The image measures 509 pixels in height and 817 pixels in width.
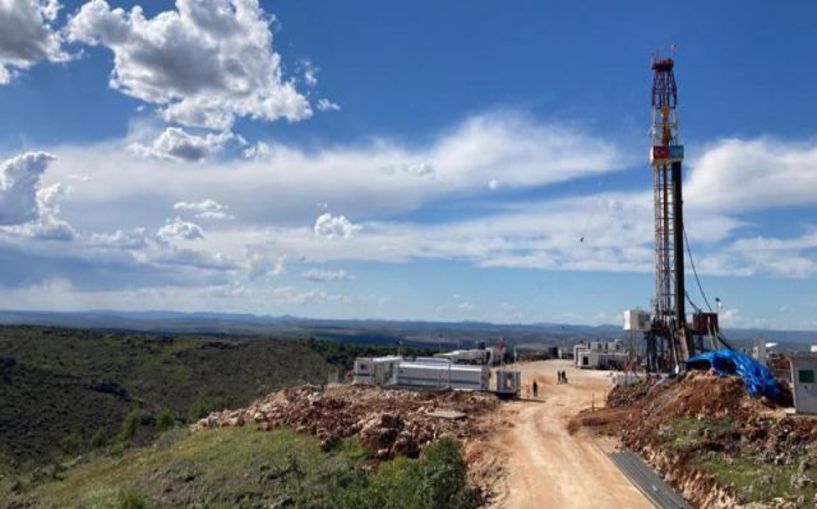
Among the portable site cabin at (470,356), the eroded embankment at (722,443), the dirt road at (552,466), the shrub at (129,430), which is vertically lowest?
the shrub at (129,430)

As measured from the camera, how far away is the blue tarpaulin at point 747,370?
27281mm

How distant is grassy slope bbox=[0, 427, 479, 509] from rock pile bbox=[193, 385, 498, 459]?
2.85 feet

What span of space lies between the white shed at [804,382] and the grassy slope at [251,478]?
1187cm

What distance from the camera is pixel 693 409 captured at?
91.8 ft

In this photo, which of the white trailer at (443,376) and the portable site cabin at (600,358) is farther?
the portable site cabin at (600,358)

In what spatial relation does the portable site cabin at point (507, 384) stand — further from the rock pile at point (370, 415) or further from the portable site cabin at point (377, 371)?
the portable site cabin at point (377, 371)

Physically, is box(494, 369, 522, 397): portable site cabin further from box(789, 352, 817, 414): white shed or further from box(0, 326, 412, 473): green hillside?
box(0, 326, 412, 473): green hillside

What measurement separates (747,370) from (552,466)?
29.5ft

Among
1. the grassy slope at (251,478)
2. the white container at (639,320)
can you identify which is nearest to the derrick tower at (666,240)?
the white container at (639,320)

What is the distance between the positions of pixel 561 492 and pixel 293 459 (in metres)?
10.7

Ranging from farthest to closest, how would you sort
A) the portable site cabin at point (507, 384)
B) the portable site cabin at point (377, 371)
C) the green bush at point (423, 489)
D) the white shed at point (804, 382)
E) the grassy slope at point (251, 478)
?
the portable site cabin at point (377, 371)
the portable site cabin at point (507, 384)
the white shed at point (804, 382)
the grassy slope at point (251, 478)
the green bush at point (423, 489)

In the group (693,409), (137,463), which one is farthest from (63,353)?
(693,409)

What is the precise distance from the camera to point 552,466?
26188 mm

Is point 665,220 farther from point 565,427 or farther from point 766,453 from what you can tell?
point 766,453
